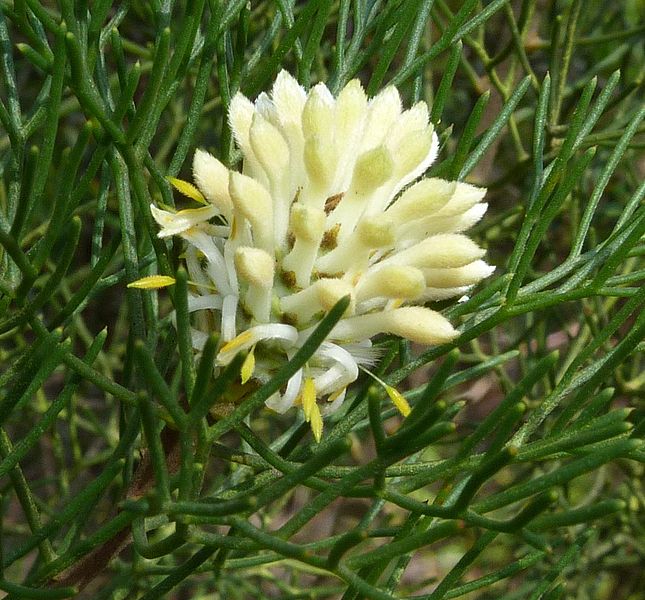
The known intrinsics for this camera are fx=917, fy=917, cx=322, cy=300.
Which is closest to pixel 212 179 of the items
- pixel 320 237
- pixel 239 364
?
pixel 320 237

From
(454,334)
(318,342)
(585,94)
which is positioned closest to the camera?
(318,342)

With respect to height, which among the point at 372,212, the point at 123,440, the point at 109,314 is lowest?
the point at 123,440

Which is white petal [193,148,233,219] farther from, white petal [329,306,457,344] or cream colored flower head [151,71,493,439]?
white petal [329,306,457,344]

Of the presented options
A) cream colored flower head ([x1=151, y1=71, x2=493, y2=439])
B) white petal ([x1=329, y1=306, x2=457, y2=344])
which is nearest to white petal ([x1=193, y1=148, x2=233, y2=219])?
cream colored flower head ([x1=151, y1=71, x2=493, y2=439])

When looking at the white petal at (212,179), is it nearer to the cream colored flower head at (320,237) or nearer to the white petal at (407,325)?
the cream colored flower head at (320,237)

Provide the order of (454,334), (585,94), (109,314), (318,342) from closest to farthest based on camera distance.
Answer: (318,342), (454,334), (585,94), (109,314)

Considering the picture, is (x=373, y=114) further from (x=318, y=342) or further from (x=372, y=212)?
(x=318, y=342)

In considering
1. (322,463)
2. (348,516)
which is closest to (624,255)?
(322,463)

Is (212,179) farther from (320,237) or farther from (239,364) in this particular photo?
A: (239,364)
